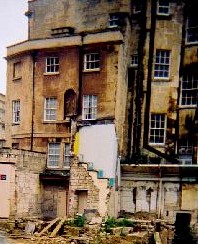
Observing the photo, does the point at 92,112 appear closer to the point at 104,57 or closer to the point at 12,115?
the point at 104,57

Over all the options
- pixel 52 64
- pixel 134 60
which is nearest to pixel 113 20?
pixel 134 60

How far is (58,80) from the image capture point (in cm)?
3061

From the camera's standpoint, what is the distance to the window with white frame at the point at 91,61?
29625mm

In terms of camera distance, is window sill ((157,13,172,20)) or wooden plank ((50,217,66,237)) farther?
window sill ((157,13,172,20))

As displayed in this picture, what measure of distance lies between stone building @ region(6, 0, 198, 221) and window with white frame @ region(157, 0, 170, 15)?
7 centimetres

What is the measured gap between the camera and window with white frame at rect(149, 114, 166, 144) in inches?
1133

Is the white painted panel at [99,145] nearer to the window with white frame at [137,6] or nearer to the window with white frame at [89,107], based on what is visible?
the window with white frame at [89,107]

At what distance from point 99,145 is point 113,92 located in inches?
170

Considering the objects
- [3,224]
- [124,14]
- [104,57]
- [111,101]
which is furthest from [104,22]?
[3,224]

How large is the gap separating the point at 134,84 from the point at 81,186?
29.8 ft

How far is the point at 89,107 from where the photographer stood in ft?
96.8

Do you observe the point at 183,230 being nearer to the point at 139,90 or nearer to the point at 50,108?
the point at 139,90

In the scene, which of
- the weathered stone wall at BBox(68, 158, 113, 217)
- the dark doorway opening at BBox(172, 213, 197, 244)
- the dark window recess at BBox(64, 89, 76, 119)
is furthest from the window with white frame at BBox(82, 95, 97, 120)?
the dark doorway opening at BBox(172, 213, 197, 244)

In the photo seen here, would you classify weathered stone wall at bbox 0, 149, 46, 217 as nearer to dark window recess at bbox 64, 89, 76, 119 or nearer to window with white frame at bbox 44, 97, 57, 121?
window with white frame at bbox 44, 97, 57, 121
